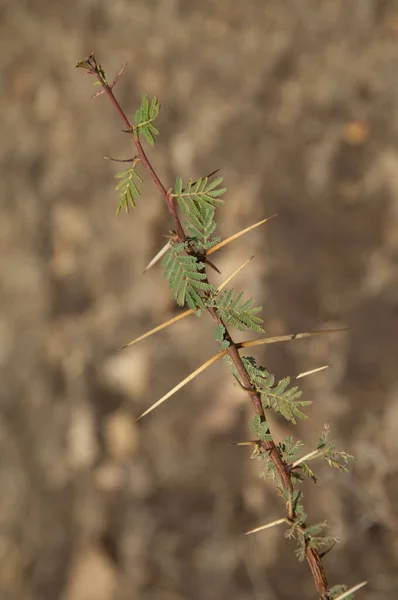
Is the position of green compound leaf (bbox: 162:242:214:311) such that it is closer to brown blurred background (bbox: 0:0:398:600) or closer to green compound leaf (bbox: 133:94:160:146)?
green compound leaf (bbox: 133:94:160:146)

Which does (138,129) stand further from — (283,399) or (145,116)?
(283,399)

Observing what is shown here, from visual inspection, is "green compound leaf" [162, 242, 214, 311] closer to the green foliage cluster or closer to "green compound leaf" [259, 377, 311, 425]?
the green foliage cluster

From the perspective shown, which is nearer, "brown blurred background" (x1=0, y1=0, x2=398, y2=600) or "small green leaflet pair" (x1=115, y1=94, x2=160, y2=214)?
"small green leaflet pair" (x1=115, y1=94, x2=160, y2=214)

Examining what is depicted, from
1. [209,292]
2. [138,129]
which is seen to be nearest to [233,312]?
[209,292]

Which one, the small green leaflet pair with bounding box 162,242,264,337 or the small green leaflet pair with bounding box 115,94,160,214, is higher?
the small green leaflet pair with bounding box 115,94,160,214

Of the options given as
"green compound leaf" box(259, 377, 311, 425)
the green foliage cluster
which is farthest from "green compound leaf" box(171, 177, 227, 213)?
"green compound leaf" box(259, 377, 311, 425)

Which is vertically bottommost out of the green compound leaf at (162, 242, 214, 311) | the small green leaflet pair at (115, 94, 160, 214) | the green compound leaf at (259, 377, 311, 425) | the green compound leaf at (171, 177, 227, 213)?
the green compound leaf at (259, 377, 311, 425)

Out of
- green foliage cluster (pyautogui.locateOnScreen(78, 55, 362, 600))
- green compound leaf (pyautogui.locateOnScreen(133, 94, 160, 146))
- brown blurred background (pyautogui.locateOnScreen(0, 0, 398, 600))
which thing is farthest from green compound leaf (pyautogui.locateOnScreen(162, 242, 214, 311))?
brown blurred background (pyautogui.locateOnScreen(0, 0, 398, 600))
